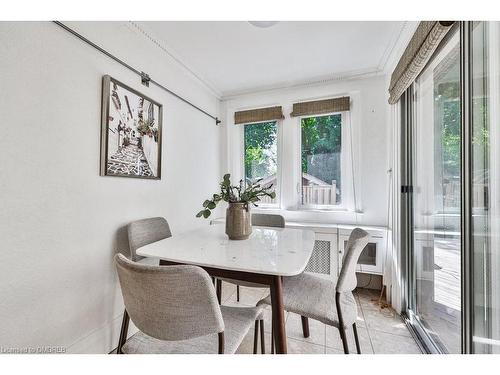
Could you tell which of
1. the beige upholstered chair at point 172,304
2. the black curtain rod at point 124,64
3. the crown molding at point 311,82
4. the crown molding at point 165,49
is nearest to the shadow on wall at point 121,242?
the beige upholstered chair at point 172,304

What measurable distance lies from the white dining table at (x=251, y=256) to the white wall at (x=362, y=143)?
4.11ft

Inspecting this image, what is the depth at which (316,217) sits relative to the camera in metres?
2.69

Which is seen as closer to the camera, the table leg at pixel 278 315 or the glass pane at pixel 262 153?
the table leg at pixel 278 315

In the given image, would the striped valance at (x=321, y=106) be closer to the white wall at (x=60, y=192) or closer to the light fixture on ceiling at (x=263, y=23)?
the light fixture on ceiling at (x=263, y=23)

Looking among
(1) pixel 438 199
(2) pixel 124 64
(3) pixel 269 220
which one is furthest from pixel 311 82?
(2) pixel 124 64

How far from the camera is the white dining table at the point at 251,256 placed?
3.32ft

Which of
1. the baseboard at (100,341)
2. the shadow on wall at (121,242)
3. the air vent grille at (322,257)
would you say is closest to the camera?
the baseboard at (100,341)

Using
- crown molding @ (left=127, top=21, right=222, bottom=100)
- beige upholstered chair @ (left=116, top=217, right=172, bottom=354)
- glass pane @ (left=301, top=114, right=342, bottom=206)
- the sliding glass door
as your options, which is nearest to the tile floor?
the sliding glass door

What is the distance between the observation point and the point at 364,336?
5.53 feet

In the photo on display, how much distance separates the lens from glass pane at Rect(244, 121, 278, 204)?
2.99 metres

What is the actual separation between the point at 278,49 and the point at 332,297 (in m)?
2.12
